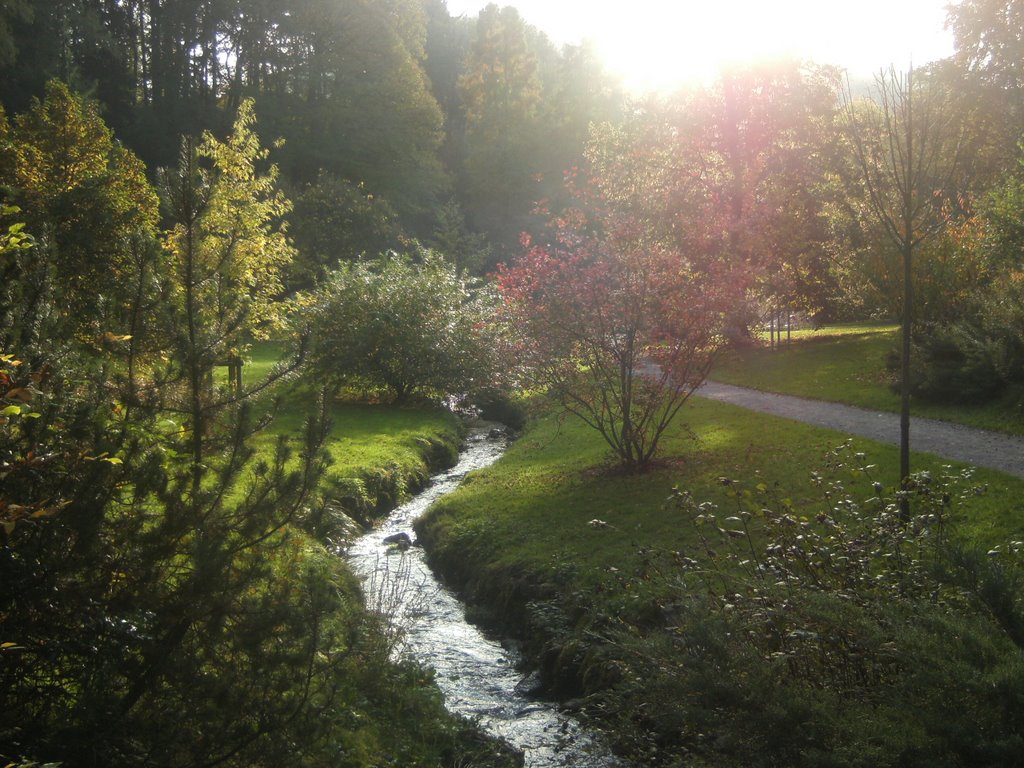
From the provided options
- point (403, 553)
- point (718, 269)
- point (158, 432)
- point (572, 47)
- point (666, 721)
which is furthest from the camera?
point (572, 47)

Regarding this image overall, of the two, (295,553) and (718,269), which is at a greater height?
(718,269)

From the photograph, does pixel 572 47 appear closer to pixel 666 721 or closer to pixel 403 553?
pixel 403 553

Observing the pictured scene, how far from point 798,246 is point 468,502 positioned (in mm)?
18379

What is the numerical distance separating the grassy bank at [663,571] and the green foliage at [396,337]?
5105 millimetres

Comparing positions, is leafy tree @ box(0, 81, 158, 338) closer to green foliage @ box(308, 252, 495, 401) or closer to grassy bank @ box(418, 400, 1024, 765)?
green foliage @ box(308, 252, 495, 401)

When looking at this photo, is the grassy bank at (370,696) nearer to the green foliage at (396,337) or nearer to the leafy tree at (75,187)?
the leafy tree at (75,187)

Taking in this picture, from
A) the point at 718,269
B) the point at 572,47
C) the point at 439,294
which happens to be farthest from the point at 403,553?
the point at 572,47

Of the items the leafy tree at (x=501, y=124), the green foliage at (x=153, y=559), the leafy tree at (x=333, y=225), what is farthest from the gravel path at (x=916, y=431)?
the leafy tree at (x=501, y=124)

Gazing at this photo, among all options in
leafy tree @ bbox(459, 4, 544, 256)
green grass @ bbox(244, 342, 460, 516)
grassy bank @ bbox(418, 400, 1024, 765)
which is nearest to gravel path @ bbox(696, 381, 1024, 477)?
grassy bank @ bbox(418, 400, 1024, 765)

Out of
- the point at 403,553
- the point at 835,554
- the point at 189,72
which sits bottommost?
the point at 403,553

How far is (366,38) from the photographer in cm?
5059

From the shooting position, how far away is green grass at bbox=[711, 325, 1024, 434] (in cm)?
1523

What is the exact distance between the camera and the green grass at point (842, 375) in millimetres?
15233

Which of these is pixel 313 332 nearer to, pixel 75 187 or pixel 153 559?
pixel 153 559
